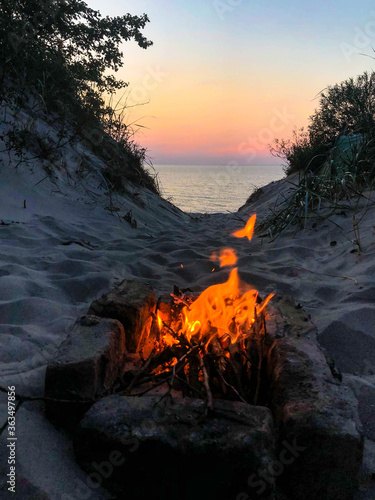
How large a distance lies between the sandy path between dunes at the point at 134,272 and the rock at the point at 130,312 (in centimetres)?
30

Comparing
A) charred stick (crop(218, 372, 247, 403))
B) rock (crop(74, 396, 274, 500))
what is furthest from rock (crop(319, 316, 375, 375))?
rock (crop(74, 396, 274, 500))

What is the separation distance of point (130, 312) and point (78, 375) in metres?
0.59

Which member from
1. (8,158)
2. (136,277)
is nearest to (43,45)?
(8,158)

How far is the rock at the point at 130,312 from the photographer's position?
192 cm

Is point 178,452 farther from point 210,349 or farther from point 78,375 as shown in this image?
point 210,349

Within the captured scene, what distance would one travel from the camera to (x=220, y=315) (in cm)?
204

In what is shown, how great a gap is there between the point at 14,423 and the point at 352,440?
1163 mm

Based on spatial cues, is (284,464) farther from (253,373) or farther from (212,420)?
(253,373)

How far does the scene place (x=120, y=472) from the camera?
1.14 m

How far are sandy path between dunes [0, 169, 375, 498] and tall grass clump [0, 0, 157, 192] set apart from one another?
1.85 meters

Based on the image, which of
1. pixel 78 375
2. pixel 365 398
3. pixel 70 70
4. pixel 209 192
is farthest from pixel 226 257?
pixel 209 192

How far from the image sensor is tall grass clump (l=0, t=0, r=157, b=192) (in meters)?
5.85

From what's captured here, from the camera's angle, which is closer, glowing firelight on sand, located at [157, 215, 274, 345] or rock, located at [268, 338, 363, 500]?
rock, located at [268, 338, 363, 500]

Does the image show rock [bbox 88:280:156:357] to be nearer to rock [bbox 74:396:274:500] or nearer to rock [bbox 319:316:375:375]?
rock [bbox 74:396:274:500]
